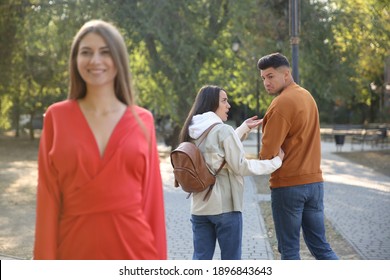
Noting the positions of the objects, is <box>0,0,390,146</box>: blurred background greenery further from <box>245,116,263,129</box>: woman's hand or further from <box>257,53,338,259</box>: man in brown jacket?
<box>257,53,338,259</box>: man in brown jacket

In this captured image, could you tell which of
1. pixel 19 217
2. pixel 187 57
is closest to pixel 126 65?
pixel 19 217

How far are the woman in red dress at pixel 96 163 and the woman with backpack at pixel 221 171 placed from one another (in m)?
1.68

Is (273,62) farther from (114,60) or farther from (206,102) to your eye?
(114,60)

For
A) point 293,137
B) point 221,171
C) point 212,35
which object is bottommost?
point 221,171

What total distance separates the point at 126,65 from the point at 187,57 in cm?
1392

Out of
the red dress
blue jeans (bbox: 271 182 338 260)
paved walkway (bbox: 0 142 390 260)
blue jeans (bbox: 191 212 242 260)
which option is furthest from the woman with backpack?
paved walkway (bbox: 0 142 390 260)

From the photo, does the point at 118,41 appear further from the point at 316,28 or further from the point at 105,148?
the point at 316,28

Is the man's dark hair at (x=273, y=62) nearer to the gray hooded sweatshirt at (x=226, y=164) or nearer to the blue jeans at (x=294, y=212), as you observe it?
the gray hooded sweatshirt at (x=226, y=164)

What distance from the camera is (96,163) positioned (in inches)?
101

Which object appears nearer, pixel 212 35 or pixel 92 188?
pixel 92 188

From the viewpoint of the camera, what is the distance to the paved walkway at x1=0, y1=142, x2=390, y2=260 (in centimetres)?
759

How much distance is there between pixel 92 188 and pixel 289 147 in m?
2.37

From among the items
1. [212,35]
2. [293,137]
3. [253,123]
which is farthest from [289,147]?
[212,35]
